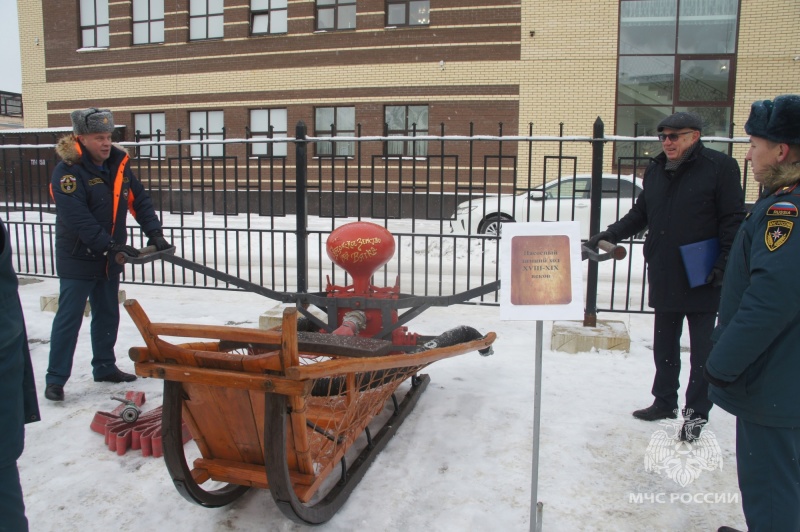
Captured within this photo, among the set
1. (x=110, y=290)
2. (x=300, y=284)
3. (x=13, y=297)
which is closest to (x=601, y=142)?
(x=300, y=284)

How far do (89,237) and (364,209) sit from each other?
12.2m

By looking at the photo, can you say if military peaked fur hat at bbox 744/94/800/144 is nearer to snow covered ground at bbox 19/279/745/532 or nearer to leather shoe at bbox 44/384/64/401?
snow covered ground at bbox 19/279/745/532

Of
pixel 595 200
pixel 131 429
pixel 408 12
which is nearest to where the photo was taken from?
pixel 131 429

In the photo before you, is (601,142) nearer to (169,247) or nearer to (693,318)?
(693,318)

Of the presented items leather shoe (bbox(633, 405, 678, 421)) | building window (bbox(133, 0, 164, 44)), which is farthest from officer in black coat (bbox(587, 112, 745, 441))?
building window (bbox(133, 0, 164, 44))

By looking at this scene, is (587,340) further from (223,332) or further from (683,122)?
(223,332)

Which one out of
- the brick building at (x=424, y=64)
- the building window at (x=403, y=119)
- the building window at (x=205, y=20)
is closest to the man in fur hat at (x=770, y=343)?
the brick building at (x=424, y=64)

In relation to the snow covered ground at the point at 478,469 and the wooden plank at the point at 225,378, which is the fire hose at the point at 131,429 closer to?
the snow covered ground at the point at 478,469

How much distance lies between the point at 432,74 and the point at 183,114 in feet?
29.8

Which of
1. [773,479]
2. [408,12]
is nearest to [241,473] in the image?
[773,479]

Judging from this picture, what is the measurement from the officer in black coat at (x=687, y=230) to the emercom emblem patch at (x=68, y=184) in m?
3.41

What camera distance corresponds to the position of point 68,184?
13.0ft

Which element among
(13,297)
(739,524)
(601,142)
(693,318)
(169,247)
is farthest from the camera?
(601,142)

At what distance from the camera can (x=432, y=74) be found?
18094 mm
